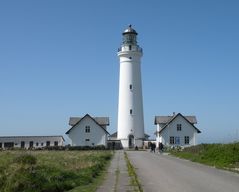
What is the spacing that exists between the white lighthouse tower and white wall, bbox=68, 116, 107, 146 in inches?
126

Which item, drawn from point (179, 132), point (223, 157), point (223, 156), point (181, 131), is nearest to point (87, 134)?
point (179, 132)

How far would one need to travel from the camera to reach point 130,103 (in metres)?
66.7

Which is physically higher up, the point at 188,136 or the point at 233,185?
the point at 188,136

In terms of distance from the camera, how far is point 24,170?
14.5 metres

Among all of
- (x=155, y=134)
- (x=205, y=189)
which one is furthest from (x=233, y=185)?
(x=155, y=134)

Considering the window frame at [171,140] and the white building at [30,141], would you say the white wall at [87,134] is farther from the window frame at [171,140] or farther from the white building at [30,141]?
the white building at [30,141]

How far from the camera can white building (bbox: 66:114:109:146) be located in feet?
227

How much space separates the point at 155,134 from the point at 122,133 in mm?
11701

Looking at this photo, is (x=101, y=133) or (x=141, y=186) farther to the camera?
(x=101, y=133)

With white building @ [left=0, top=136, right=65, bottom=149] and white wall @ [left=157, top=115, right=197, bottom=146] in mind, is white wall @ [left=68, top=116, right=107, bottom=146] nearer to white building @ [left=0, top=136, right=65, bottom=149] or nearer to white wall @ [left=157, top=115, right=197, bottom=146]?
white wall @ [left=157, top=115, right=197, bottom=146]

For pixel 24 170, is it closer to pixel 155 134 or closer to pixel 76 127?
pixel 76 127

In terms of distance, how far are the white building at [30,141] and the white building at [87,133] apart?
1352 cm

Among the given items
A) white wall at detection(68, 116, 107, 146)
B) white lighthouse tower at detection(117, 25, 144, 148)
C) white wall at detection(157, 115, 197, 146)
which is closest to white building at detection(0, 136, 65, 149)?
white wall at detection(68, 116, 107, 146)

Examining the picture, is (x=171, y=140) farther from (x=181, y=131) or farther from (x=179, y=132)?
(x=181, y=131)
